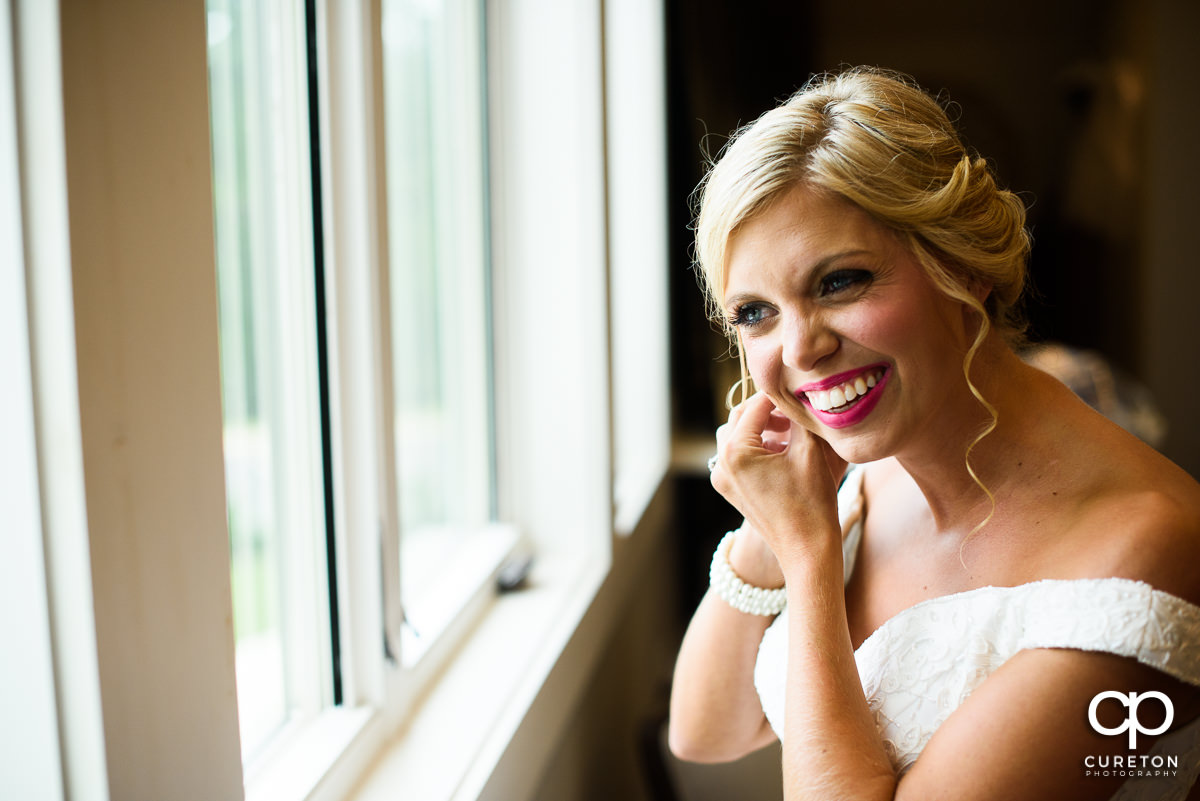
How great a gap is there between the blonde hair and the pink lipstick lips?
0.29 feet

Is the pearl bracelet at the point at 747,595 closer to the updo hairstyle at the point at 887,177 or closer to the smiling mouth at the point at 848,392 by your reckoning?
the smiling mouth at the point at 848,392

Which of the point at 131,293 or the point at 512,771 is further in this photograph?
the point at 512,771

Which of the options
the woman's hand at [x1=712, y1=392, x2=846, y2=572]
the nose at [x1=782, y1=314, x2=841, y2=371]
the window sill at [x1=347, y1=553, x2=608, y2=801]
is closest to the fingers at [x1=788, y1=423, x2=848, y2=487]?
the woman's hand at [x1=712, y1=392, x2=846, y2=572]

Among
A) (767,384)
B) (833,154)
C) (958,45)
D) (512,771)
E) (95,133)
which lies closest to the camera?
(95,133)

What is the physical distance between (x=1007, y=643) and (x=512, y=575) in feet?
3.41

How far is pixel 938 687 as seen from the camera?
0.89 metres

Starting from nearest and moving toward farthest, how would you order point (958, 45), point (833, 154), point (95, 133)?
point (95, 133) → point (833, 154) → point (958, 45)

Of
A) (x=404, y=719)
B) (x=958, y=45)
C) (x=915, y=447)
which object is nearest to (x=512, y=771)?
(x=404, y=719)

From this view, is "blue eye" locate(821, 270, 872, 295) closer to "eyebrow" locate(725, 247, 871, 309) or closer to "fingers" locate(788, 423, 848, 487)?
"eyebrow" locate(725, 247, 871, 309)

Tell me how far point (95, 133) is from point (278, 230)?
0.51m

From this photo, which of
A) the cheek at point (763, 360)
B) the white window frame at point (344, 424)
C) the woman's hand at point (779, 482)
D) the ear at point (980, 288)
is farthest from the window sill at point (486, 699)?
the ear at point (980, 288)

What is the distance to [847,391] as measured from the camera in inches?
36.0

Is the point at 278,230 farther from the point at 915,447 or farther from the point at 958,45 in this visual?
the point at 958,45

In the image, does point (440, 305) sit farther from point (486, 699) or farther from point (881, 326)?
point (881, 326)
